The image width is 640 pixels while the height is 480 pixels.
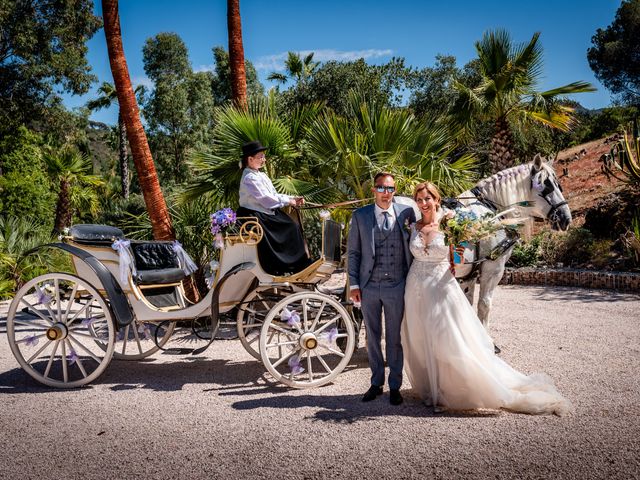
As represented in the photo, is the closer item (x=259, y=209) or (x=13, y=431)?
(x=13, y=431)

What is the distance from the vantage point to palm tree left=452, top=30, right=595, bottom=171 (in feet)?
39.3

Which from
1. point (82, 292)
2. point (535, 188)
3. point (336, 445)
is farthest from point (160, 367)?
point (535, 188)

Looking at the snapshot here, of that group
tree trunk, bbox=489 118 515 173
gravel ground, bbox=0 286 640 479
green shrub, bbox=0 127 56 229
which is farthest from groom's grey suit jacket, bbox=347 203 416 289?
green shrub, bbox=0 127 56 229

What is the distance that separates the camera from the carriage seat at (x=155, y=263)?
538cm

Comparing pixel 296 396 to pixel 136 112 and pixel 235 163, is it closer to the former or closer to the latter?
pixel 235 163

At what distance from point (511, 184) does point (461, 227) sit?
1.71 m

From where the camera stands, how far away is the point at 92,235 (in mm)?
5258

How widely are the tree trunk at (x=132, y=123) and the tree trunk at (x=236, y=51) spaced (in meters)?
1.62

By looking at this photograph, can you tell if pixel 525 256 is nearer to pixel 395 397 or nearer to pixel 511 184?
pixel 511 184

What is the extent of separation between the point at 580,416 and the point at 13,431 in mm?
4173

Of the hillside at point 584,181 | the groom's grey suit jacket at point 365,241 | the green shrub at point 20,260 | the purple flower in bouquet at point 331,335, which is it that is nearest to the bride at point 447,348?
the groom's grey suit jacket at point 365,241

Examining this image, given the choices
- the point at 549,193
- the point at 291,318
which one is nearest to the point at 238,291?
the point at 291,318

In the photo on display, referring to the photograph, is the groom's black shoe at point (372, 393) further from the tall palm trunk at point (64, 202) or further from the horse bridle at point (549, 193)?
the tall palm trunk at point (64, 202)

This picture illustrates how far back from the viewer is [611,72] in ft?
104
